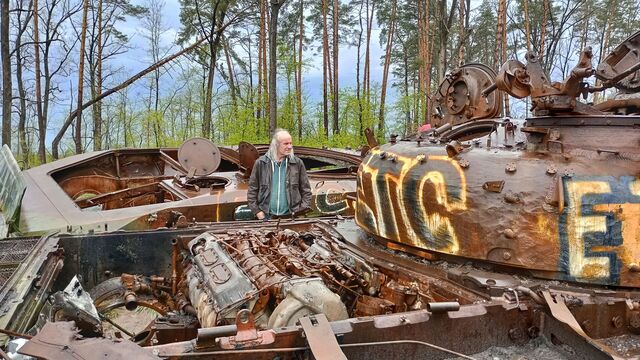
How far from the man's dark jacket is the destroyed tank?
189cm

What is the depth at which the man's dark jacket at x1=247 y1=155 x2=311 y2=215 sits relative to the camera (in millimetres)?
5992

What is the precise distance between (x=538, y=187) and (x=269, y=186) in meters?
3.22

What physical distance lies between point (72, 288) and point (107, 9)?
23140mm

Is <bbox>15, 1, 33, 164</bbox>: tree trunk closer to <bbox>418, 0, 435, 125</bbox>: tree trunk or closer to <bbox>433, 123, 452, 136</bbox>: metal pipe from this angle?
<bbox>418, 0, 435, 125</bbox>: tree trunk

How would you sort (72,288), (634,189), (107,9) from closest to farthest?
(634,189) → (72,288) → (107,9)

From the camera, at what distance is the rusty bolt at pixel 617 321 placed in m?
3.06

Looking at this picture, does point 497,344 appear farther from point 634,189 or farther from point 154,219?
point 154,219

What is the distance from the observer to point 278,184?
6.00 m

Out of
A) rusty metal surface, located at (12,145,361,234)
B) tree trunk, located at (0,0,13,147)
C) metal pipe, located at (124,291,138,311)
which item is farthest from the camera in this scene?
tree trunk, located at (0,0,13,147)

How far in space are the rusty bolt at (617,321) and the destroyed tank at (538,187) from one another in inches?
10.6

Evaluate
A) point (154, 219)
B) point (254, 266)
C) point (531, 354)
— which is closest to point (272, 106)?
point (154, 219)

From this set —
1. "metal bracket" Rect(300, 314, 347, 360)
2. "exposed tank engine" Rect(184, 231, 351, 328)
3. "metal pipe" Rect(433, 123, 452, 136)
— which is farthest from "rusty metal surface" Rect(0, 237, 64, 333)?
"metal pipe" Rect(433, 123, 452, 136)

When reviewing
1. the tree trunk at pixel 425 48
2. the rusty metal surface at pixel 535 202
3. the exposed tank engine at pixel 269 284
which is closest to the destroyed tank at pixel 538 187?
the rusty metal surface at pixel 535 202

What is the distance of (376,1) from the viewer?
31141mm
